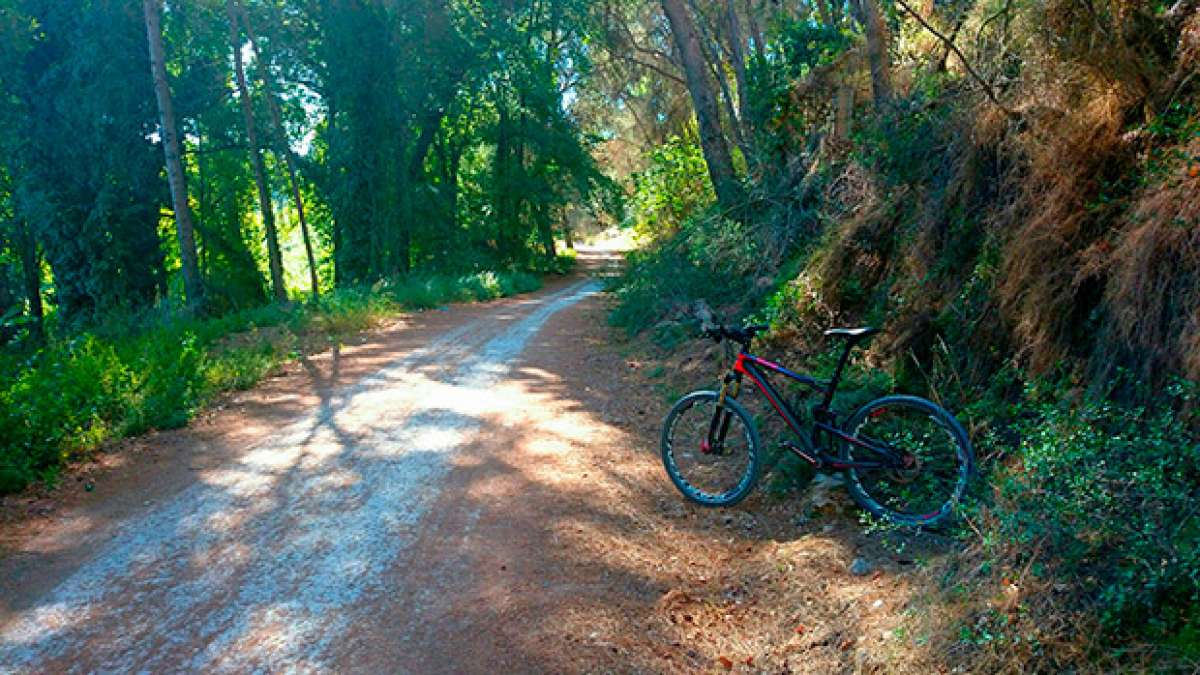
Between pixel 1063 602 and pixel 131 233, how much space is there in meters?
25.4

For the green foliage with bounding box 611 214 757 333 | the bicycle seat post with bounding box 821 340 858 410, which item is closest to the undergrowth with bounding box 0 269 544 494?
the green foliage with bounding box 611 214 757 333

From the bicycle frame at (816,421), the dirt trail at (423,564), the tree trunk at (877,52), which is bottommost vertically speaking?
the dirt trail at (423,564)

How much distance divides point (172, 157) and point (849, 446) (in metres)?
16.4

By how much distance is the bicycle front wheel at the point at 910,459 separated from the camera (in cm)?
443

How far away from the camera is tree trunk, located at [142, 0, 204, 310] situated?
1605 centimetres

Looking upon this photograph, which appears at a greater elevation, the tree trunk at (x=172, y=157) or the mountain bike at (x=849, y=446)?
the tree trunk at (x=172, y=157)

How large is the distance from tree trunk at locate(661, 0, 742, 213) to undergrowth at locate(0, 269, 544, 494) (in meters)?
7.61

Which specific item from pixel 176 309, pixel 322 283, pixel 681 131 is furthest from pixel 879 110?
pixel 322 283

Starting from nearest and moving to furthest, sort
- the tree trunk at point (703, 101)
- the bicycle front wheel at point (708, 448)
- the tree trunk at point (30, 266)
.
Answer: the bicycle front wheel at point (708, 448) → the tree trunk at point (703, 101) → the tree trunk at point (30, 266)

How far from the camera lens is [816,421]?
5.09 meters

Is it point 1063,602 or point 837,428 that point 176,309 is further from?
point 1063,602

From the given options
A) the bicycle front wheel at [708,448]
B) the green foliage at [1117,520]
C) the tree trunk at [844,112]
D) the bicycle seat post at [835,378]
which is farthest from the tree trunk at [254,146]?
the green foliage at [1117,520]

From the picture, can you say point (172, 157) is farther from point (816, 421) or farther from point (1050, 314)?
point (1050, 314)

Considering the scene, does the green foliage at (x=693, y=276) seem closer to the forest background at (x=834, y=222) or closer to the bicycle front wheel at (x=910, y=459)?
the forest background at (x=834, y=222)
